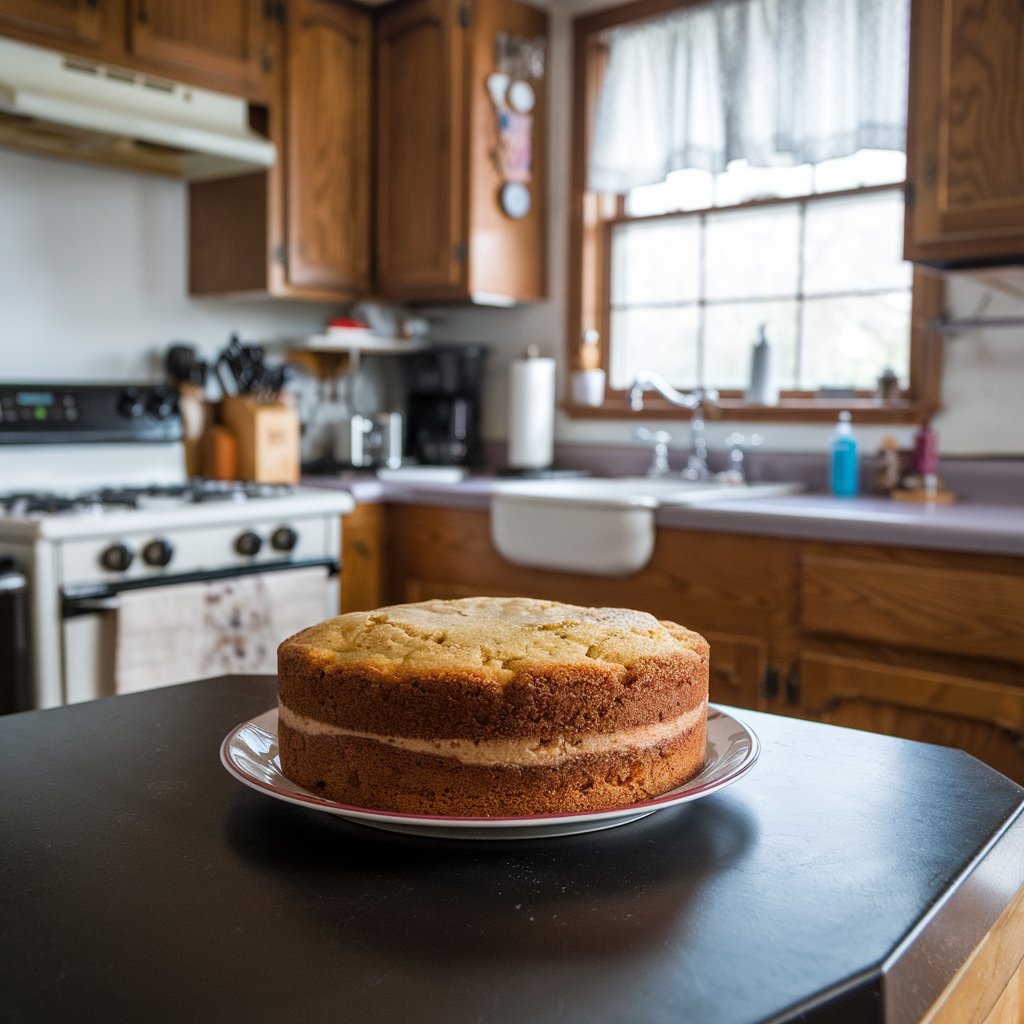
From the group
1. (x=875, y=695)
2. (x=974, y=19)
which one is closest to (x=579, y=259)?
(x=974, y=19)

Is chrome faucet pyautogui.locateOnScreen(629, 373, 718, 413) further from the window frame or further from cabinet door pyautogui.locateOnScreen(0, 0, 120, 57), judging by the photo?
cabinet door pyautogui.locateOnScreen(0, 0, 120, 57)

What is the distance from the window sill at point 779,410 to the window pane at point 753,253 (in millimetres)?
320

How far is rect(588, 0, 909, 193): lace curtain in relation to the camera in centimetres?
279

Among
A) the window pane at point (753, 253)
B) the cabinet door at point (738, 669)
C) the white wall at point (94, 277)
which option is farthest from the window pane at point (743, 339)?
the white wall at point (94, 277)

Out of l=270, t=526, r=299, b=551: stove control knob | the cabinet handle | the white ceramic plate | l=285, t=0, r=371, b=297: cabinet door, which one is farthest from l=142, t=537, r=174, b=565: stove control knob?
the white ceramic plate

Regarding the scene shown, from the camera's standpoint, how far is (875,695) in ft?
7.06

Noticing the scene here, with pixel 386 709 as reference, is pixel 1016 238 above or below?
above

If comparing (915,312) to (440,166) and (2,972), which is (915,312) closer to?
(440,166)

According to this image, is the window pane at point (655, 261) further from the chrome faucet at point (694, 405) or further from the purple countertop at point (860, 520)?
the purple countertop at point (860, 520)

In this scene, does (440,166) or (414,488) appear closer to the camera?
(414,488)

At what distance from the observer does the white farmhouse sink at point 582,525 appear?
8.10 ft

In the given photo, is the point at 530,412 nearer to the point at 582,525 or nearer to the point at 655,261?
the point at 655,261

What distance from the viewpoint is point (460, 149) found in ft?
10.8

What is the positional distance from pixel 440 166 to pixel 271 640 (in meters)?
1.56
